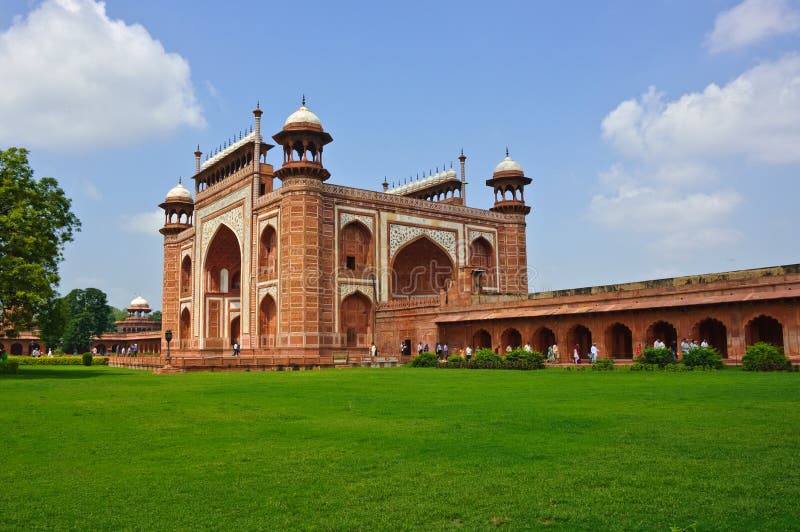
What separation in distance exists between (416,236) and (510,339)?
30.4ft

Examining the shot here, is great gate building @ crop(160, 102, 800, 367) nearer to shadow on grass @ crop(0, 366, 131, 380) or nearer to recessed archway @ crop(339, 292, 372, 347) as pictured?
recessed archway @ crop(339, 292, 372, 347)

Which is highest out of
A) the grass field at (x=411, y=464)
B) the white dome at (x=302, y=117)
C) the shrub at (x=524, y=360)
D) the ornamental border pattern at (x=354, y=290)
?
the white dome at (x=302, y=117)

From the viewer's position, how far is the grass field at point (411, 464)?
3.79 metres

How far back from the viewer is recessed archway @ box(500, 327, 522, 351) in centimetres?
2298

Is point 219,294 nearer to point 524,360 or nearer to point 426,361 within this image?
point 426,361

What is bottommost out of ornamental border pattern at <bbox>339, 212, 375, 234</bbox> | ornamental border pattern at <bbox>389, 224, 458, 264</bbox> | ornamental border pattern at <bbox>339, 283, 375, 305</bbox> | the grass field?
the grass field

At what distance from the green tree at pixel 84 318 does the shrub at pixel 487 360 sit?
41.6m

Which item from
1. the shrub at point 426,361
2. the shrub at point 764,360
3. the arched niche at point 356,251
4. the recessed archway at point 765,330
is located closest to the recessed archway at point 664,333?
the recessed archway at point 765,330

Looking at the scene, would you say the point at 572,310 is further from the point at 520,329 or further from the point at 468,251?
the point at 468,251

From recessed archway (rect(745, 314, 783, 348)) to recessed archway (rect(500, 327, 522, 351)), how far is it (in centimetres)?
773

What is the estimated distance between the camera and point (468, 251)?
107 feet

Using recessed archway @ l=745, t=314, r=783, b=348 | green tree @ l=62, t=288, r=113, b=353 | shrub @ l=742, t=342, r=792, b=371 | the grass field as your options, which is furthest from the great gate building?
green tree @ l=62, t=288, r=113, b=353

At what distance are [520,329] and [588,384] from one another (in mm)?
10880

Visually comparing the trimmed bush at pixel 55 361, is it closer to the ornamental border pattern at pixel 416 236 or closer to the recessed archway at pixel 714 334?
the ornamental border pattern at pixel 416 236
